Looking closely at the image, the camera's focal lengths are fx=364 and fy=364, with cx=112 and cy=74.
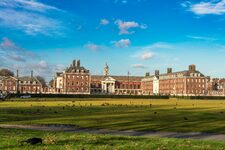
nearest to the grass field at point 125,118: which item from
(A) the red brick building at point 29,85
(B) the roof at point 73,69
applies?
(B) the roof at point 73,69

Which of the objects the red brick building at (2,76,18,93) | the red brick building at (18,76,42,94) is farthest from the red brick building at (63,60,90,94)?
the red brick building at (2,76,18,93)

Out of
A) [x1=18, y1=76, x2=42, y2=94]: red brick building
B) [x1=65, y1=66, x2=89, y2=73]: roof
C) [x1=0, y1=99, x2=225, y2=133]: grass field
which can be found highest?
[x1=65, y1=66, x2=89, y2=73]: roof

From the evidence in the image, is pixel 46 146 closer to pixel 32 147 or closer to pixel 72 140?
pixel 32 147

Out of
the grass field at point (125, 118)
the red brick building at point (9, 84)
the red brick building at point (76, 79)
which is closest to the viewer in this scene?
the grass field at point (125, 118)

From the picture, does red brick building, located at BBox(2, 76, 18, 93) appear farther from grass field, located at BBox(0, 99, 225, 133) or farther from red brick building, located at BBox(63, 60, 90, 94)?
grass field, located at BBox(0, 99, 225, 133)

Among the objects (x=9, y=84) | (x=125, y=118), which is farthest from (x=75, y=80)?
(x=125, y=118)

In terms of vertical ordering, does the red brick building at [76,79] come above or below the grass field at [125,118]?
above

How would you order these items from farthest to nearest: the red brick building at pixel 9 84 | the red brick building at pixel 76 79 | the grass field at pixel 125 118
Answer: the red brick building at pixel 76 79 → the red brick building at pixel 9 84 → the grass field at pixel 125 118

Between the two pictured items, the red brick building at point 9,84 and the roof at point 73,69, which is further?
the roof at point 73,69

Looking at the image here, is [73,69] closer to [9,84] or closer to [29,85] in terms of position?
[29,85]

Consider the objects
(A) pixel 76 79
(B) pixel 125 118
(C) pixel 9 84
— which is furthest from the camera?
(A) pixel 76 79

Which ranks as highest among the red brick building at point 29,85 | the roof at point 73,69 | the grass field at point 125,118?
the roof at point 73,69

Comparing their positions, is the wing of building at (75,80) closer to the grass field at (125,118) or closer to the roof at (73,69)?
the roof at (73,69)

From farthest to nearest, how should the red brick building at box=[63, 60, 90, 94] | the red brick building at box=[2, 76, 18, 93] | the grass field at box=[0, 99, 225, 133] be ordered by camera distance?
the red brick building at box=[63, 60, 90, 94], the red brick building at box=[2, 76, 18, 93], the grass field at box=[0, 99, 225, 133]
